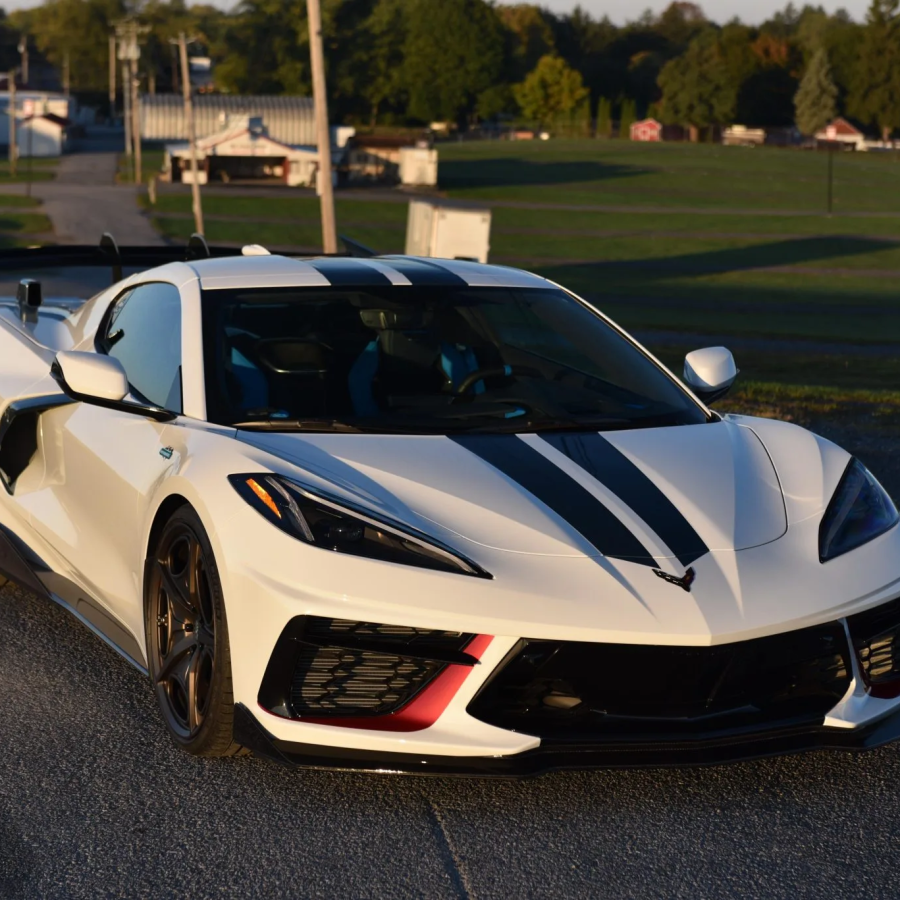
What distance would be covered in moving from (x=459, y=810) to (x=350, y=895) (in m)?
0.54

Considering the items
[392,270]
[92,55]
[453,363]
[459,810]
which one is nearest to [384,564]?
[459,810]

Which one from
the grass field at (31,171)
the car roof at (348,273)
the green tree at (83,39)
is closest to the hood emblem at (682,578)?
the car roof at (348,273)

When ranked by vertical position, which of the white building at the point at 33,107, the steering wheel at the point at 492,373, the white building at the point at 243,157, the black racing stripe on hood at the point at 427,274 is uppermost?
the white building at the point at 33,107

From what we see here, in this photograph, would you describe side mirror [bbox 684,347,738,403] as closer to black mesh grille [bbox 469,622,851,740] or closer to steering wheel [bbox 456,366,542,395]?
steering wheel [bbox 456,366,542,395]

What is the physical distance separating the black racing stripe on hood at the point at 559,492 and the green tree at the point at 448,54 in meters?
146

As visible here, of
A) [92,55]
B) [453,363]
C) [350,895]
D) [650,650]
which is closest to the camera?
[350,895]

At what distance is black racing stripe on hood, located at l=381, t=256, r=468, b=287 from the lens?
16.7ft

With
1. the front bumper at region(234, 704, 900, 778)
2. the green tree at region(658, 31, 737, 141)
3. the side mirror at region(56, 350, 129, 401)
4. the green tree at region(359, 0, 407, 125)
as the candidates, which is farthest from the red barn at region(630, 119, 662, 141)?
the front bumper at region(234, 704, 900, 778)

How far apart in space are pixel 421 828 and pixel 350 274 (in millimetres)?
2233

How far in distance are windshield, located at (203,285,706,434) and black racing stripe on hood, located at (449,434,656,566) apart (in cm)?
19

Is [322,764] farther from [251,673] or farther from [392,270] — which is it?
[392,270]

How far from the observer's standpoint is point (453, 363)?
491 cm

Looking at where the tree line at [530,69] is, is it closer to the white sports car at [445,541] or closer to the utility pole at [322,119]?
the utility pole at [322,119]

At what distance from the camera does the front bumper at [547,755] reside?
11.2 feet
